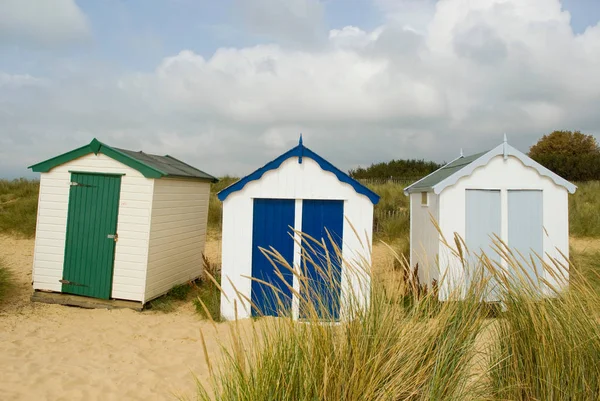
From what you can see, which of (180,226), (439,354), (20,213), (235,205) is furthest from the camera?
(20,213)

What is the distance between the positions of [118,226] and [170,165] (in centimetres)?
206

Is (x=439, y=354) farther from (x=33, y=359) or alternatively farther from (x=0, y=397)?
(x=33, y=359)

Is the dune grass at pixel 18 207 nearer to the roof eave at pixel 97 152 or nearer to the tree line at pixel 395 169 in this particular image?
the roof eave at pixel 97 152

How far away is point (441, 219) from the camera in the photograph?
7.15 m

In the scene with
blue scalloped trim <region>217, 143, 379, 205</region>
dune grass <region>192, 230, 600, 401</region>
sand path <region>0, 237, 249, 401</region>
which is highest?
blue scalloped trim <region>217, 143, 379, 205</region>

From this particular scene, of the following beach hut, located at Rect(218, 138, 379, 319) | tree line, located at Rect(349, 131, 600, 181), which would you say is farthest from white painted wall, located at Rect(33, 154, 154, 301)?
tree line, located at Rect(349, 131, 600, 181)

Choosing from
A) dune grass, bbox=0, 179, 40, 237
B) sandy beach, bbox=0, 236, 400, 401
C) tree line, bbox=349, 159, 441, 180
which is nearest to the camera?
sandy beach, bbox=0, 236, 400, 401

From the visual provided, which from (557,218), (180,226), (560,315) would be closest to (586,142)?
(557,218)

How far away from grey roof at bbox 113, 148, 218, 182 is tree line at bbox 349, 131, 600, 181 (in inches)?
769

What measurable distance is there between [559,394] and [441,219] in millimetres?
4954

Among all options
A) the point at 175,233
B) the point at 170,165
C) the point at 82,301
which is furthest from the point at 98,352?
the point at 170,165

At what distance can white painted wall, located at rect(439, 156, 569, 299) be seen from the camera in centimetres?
719

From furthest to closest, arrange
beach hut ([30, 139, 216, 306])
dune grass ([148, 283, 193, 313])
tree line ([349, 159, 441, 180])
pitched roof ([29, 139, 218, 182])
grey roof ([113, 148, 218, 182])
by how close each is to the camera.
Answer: tree line ([349, 159, 441, 180]), grey roof ([113, 148, 218, 182]), dune grass ([148, 283, 193, 313]), beach hut ([30, 139, 216, 306]), pitched roof ([29, 139, 218, 182])

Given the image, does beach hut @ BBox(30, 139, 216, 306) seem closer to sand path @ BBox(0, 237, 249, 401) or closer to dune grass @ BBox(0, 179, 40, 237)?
sand path @ BBox(0, 237, 249, 401)
